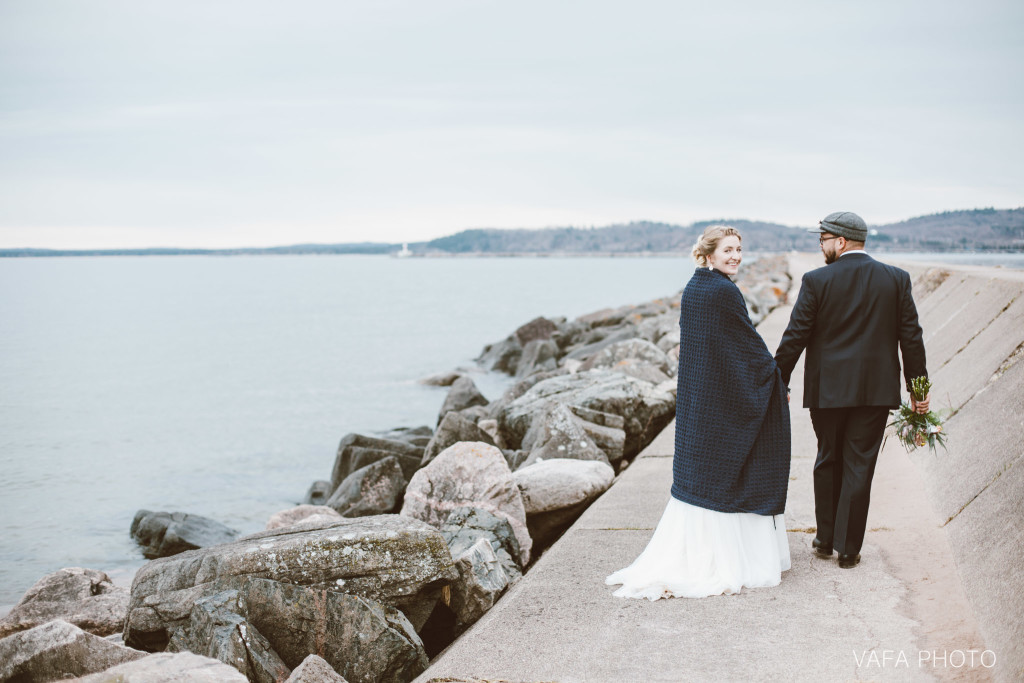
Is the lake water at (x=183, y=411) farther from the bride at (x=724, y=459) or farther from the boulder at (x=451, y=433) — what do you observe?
the bride at (x=724, y=459)

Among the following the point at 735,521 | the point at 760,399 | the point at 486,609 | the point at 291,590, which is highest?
the point at 760,399

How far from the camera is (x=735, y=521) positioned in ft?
14.3

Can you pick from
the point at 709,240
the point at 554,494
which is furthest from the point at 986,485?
the point at 554,494

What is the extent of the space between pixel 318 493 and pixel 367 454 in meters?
1.33

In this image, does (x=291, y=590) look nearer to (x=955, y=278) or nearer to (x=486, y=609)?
(x=486, y=609)

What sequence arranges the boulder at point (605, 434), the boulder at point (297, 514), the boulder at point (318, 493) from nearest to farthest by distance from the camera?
the boulder at point (605, 434), the boulder at point (297, 514), the boulder at point (318, 493)

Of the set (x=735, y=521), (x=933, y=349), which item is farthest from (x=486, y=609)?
(x=933, y=349)

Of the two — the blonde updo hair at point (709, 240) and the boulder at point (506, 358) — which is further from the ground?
the blonde updo hair at point (709, 240)

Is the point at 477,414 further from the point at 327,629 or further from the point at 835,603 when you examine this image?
the point at 835,603

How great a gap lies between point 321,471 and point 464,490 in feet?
28.4

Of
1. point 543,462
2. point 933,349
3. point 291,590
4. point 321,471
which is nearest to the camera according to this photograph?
point 291,590

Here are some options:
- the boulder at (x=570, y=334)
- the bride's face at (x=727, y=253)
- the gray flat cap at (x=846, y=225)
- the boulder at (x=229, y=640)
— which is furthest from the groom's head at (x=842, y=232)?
the boulder at (x=570, y=334)

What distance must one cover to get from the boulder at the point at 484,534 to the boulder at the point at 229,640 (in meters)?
1.48

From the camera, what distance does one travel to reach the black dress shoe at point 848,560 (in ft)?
14.8
